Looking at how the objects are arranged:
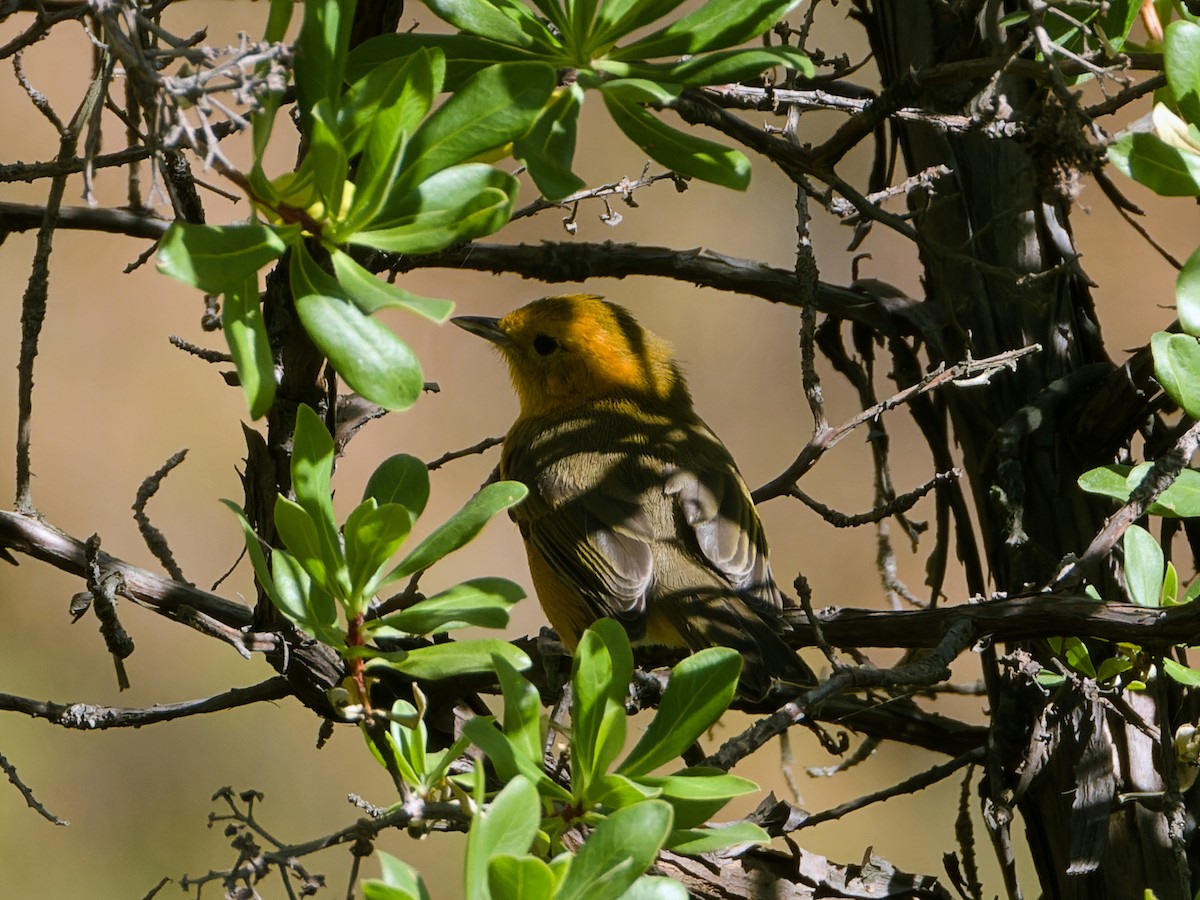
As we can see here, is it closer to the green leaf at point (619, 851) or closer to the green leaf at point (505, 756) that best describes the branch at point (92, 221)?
the green leaf at point (505, 756)

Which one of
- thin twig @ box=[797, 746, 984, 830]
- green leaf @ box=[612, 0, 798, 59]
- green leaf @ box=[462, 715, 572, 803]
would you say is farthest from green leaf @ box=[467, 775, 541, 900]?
thin twig @ box=[797, 746, 984, 830]

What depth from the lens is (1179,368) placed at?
5.12 feet

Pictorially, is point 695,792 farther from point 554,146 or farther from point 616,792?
point 554,146

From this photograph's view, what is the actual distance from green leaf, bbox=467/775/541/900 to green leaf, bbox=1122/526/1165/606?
47.6 inches

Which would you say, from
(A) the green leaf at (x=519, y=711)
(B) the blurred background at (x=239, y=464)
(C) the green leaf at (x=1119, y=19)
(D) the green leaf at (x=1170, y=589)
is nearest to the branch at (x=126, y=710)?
(A) the green leaf at (x=519, y=711)

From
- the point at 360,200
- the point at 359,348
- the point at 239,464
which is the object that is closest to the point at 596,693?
the point at 359,348

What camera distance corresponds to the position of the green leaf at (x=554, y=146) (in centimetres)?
133

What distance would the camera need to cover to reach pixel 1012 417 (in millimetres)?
2516

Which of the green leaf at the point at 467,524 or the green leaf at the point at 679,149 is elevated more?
the green leaf at the point at 679,149

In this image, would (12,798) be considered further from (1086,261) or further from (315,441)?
(1086,261)

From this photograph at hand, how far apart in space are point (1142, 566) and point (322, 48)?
1516 mm

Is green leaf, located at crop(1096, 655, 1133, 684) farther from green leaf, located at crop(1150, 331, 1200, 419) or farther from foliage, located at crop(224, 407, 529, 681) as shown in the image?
foliage, located at crop(224, 407, 529, 681)

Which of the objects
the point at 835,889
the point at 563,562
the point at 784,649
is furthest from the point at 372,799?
the point at 835,889

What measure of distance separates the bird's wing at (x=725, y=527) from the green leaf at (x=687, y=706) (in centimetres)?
184
